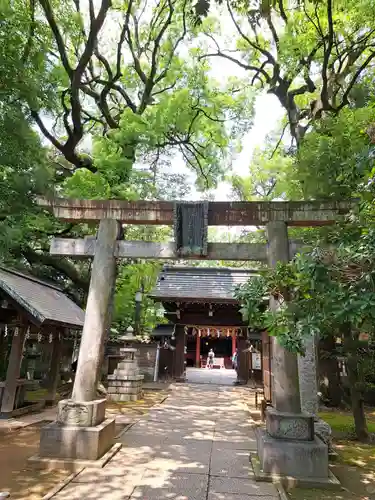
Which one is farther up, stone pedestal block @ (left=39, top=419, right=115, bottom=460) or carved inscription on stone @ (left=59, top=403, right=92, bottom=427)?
carved inscription on stone @ (left=59, top=403, right=92, bottom=427)

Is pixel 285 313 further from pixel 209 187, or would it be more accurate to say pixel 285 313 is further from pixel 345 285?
pixel 209 187

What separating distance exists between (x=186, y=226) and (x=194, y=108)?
8.55 metres

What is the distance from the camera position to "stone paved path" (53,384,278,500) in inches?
181

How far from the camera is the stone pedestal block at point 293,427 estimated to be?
18.0 feet

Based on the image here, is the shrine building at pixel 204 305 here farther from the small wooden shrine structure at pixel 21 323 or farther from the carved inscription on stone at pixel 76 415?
the carved inscription on stone at pixel 76 415

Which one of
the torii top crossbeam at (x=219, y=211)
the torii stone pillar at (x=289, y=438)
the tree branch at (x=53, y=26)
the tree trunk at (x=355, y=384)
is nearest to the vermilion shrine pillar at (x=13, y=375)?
the torii top crossbeam at (x=219, y=211)

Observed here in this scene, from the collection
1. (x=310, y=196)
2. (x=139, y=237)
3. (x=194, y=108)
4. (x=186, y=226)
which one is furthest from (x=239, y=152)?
(x=186, y=226)

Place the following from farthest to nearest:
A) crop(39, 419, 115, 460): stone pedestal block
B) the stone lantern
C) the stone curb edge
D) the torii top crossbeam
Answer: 1. the stone lantern
2. the torii top crossbeam
3. crop(39, 419, 115, 460): stone pedestal block
4. the stone curb edge

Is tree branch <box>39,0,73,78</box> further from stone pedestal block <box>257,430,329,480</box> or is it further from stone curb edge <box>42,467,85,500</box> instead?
stone pedestal block <box>257,430,329,480</box>

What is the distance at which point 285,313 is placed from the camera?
4.07 meters

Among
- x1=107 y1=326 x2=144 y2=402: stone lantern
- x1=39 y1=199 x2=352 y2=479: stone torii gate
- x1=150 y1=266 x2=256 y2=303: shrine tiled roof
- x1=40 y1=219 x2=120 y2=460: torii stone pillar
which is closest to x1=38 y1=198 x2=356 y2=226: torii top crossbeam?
x1=39 y1=199 x2=352 y2=479: stone torii gate

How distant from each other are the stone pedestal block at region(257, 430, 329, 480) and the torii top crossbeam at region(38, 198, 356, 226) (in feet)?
12.4

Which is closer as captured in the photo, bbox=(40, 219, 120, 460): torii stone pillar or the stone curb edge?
the stone curb edge

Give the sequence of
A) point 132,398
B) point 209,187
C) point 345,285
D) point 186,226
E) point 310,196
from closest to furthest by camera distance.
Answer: point 345,285, point 186,226, point 310,196, point 132,398, point 209,187
